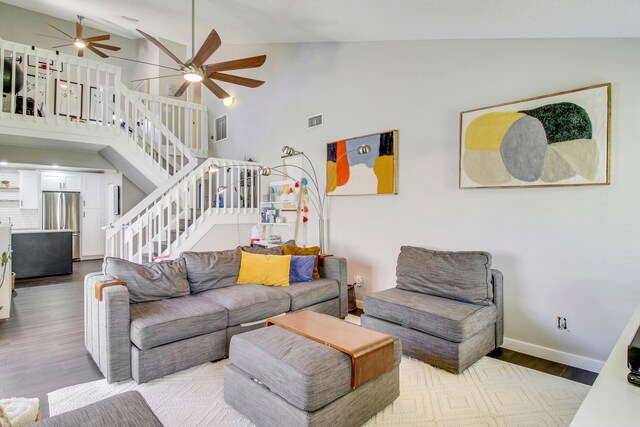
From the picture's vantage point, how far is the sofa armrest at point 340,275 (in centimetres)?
379

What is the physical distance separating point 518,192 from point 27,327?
512 centimetres

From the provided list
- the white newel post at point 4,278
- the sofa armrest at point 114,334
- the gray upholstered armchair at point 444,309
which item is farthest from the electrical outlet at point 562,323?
the white newel post at point 4,278

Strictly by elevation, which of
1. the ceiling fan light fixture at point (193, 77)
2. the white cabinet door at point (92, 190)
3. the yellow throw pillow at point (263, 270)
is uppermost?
the ceiling fan light fixture at point (193, 77)

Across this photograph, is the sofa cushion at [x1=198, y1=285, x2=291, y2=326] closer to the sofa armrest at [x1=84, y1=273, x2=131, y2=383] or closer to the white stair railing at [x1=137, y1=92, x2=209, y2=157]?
the sofa armrest at [x1=84, y1=273, x2=131, y2=383]

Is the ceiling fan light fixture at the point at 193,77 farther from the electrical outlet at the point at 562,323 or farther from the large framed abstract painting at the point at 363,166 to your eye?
the electrical outlet at the point at 562,323

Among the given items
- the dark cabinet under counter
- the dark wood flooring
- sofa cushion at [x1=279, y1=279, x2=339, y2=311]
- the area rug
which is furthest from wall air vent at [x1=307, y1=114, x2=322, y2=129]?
the dark cabinet under counter

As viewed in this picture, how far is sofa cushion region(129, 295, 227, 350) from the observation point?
239 cm

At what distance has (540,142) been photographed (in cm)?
288

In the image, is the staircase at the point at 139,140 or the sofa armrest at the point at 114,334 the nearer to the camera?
the sofa armrest at the point at 114,334

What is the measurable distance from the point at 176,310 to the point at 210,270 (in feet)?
2.17

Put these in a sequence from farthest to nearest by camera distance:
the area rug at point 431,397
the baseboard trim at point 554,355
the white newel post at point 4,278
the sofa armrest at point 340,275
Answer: the sofa armrest at point 340,275 < the white newel post at point 4,278 < the baseboard trim at point 554,355 < the area rug at point 431,397

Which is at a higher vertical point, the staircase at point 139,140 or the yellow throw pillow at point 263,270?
the staircase at point 139,140

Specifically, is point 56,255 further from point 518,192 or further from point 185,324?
point 518,192

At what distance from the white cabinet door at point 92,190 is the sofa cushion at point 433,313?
7.85m
